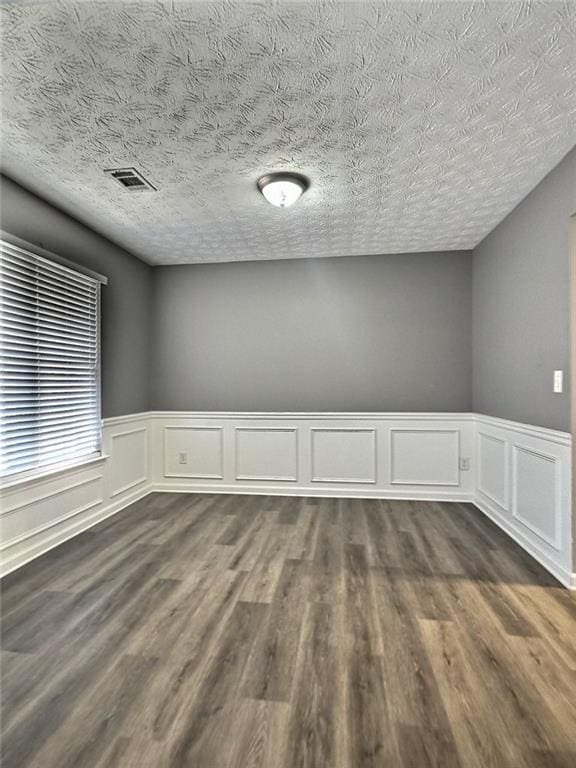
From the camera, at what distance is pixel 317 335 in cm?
406

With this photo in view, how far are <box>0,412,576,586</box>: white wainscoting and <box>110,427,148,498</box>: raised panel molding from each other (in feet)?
0.03

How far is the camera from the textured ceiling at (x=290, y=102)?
1340mm

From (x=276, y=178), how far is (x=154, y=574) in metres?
2.59

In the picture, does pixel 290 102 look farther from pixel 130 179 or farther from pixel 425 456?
pixel 425 456

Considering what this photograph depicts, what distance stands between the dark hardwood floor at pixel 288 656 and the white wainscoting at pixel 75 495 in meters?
0.16

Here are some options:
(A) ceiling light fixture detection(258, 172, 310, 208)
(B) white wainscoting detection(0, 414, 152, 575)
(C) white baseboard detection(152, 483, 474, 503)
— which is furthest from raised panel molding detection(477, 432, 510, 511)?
(B) white wainscoting detection(0, 414, 152, 575)

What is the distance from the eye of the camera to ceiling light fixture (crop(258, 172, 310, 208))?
7.68 ft

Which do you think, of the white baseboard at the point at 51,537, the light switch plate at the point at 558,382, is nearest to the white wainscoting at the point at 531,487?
the light switch plate at the point at 558,382

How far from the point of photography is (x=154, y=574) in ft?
7.61

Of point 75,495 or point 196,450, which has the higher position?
point 196,450

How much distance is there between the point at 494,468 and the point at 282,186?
2869 millimetres

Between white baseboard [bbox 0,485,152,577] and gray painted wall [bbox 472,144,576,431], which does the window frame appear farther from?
gray painted wall [bbox 472,144,576,431]

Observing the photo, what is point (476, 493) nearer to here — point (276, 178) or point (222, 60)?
point (276, 178)

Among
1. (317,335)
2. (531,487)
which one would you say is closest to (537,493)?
(531,487)
